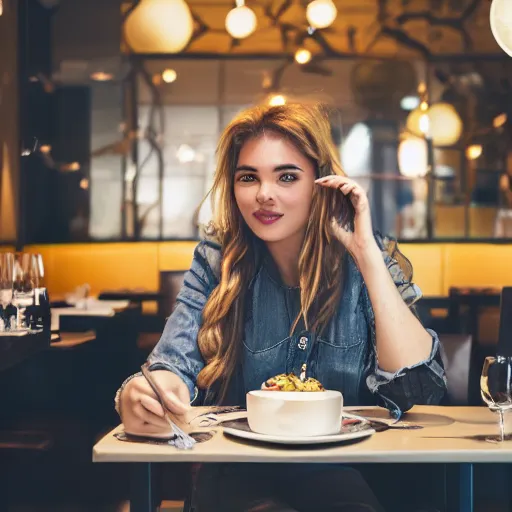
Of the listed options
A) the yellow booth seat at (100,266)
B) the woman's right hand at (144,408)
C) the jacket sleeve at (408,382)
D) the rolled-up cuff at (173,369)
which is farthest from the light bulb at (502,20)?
the yellow booth seat at (100,266)

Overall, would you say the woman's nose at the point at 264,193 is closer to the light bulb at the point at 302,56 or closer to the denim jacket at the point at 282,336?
the denim jacket at the point at 282,336

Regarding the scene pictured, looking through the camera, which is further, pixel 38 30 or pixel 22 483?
pixel 38 30

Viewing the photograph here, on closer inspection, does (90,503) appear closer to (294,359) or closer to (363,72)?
(294,359)

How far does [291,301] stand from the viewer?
2.04m

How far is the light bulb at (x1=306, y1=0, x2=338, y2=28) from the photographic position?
4.89 m

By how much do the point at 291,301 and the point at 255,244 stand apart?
178mm

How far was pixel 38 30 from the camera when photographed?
4.51 meters

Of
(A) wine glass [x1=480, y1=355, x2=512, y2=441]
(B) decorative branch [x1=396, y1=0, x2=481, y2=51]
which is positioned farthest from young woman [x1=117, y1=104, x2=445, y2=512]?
(B) decorative branch [x1=396, y1=0, x2=481, y2=51]

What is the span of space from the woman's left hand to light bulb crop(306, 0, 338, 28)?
3206 millimetres

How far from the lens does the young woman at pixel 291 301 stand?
66.6 inches

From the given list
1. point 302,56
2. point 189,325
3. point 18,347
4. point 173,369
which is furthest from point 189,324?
point 302,56

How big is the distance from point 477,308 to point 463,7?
1877mm

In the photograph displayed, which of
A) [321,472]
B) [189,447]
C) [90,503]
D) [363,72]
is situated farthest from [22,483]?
[363,72]

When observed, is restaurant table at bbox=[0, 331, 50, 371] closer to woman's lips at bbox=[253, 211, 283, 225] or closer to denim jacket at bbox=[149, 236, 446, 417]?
denim jacket at bbox=[149, 236, 446, 417]
